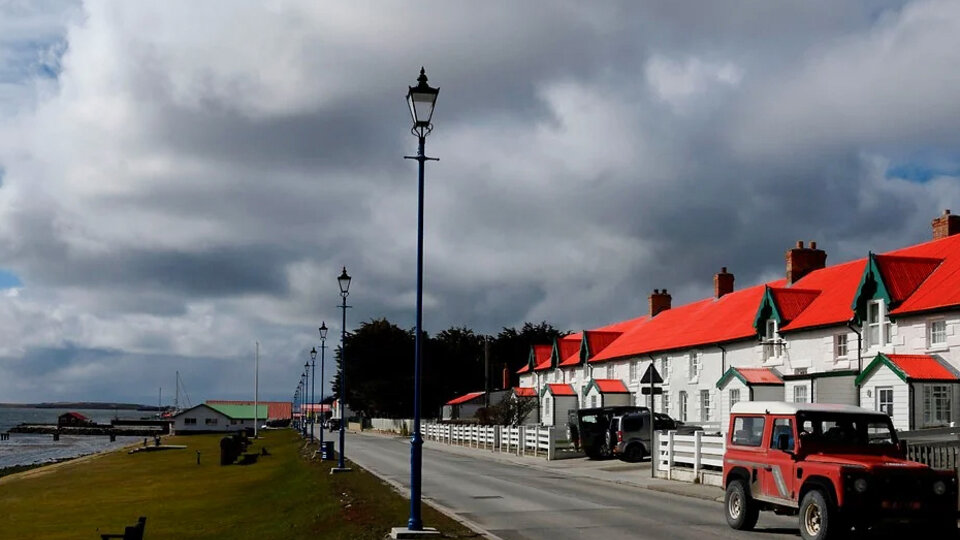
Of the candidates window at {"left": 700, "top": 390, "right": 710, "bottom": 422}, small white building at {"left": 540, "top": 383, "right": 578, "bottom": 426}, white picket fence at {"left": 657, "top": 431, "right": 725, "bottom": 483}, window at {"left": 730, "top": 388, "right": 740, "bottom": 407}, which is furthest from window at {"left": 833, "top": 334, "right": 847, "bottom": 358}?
small white building at {"left": 540, "top": 383, "right": 578, "bottom": 426}

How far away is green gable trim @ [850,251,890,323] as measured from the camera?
A: 1340 inches

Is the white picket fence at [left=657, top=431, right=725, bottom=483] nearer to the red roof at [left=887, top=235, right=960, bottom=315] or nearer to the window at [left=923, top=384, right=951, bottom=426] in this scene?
the window at [left=923, top=384, right=951, bottom=426]

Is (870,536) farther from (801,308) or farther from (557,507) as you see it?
(801,308)

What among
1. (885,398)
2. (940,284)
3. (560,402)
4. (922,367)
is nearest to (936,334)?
(940,284)

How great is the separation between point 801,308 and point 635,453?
914 cm

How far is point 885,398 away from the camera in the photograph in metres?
30.8

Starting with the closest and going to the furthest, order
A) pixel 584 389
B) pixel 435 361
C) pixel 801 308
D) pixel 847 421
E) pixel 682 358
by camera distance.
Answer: pixel 847 421 → pixel 801 308 → pixel 682 358 → pixel 584 389 → pixel 435 361

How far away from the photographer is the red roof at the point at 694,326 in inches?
1842

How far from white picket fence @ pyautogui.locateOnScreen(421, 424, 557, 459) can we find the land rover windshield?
28.1 meters

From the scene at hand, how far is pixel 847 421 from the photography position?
1554 centimetres

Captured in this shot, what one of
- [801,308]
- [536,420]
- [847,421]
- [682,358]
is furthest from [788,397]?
[536,420]

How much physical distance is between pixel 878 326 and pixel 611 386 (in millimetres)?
24679

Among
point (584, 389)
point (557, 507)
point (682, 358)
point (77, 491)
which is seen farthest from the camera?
point (584, 389)

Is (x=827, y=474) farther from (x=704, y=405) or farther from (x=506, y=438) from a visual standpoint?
(x=506, y=438)
